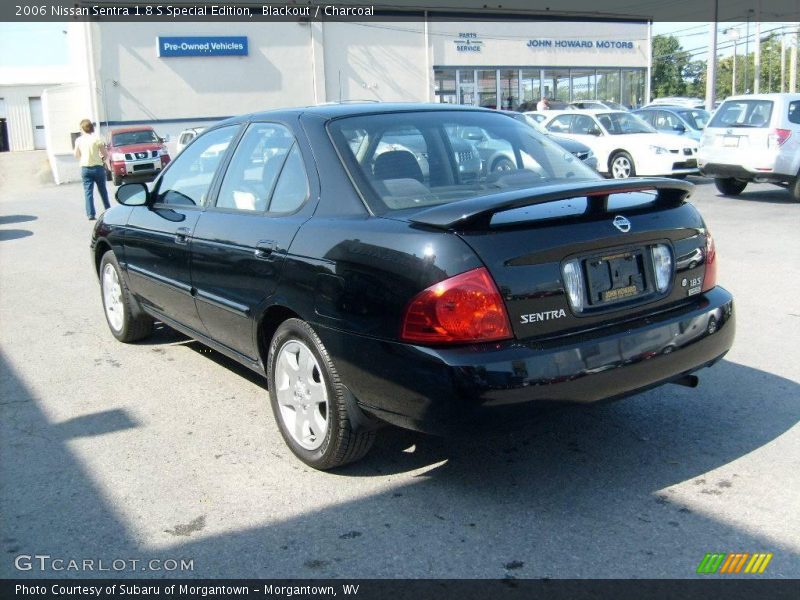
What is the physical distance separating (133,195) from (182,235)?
923 mm

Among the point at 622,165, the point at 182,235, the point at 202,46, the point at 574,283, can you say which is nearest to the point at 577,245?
the point at 574,283

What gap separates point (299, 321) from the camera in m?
3.66

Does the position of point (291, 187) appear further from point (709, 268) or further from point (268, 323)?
point (709, 268)

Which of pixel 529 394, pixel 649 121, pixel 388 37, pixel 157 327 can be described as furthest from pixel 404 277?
pixel 388 37

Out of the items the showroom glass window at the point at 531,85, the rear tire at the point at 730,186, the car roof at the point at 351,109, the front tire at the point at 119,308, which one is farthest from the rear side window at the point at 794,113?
the showroom glass window at the point at 531,85

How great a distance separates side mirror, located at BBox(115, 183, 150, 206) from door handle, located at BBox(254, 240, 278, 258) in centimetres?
181

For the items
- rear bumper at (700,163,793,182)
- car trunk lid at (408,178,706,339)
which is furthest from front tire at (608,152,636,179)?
car trunk lid at (408,178,706,339)

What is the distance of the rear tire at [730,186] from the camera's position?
15.0 metres

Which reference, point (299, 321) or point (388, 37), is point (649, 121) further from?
point (388, 37)

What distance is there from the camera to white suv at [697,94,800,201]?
13.1 meters

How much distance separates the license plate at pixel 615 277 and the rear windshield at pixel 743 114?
11.4 metres

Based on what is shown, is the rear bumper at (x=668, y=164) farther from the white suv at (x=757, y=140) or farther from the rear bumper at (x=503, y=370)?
the rear bumper at (x=503, y=370)

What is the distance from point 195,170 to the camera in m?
5.01
